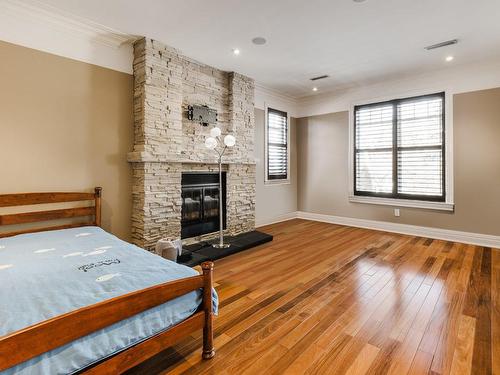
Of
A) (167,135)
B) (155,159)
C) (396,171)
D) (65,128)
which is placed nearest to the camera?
(65,128)

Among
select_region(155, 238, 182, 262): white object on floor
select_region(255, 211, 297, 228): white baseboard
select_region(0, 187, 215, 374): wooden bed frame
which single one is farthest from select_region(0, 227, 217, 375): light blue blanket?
select_region(255, 211, 297, 228): white baseboard

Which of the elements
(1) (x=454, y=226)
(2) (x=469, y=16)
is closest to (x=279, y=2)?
(2) (x=469, y=16)

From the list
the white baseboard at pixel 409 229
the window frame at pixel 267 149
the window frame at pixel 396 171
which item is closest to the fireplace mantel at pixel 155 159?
the window frame at pixel 267 149

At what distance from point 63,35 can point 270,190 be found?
4.28 metres

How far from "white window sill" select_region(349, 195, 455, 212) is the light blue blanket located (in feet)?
15.3

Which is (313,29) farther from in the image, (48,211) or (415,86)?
(48,211)

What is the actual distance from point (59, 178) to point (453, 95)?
599 cm

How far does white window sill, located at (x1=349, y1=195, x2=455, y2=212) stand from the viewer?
187 inches

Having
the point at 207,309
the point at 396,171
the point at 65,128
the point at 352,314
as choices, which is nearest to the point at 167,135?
the point at 65,128

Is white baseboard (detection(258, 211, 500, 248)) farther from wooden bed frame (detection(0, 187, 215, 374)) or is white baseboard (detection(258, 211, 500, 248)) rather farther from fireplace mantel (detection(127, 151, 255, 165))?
wooden bed frame (detection(0, 187, 215, 374))

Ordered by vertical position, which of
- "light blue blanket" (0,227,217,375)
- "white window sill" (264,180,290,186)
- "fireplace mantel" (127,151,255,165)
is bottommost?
"light blue blanket" (0,227,217,375)

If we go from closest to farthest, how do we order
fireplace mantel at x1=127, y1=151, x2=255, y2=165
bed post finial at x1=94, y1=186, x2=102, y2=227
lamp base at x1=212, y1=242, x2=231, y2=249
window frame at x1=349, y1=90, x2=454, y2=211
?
1. bed post finial at x1=94, y1=186, x2=102, y2=227
2. fireplace mantel at x1=127, y1=151, x2=255, y2=165
3. lamp base at x1=212, y1=242, x2=231, y2=249
4. window frame at x1=349, y1=90, x2=454, y2=211

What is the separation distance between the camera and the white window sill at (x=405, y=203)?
4.74m

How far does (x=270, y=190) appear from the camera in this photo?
19.8 feet
